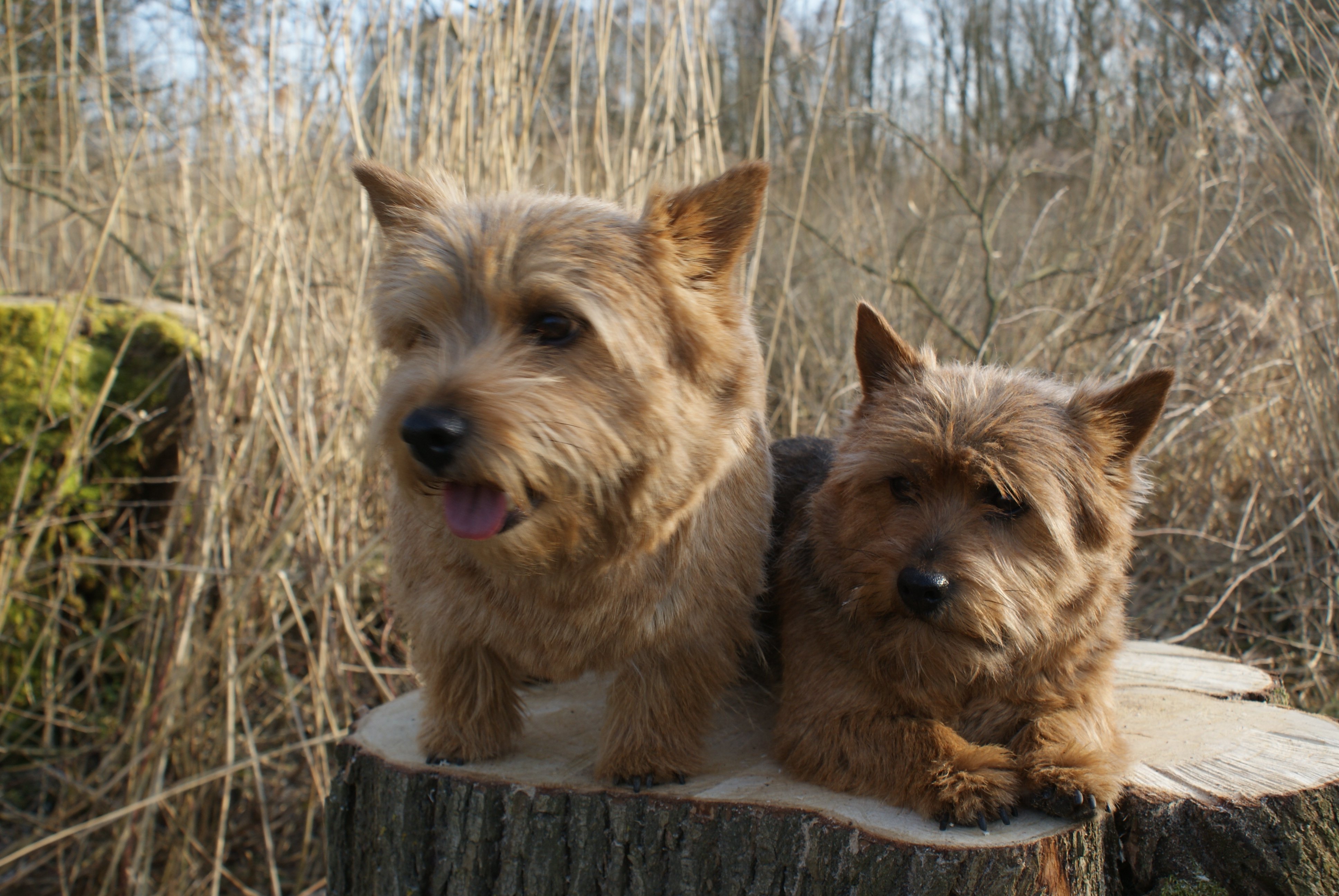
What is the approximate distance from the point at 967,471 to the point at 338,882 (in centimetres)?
194

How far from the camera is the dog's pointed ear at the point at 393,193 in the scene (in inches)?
82.5

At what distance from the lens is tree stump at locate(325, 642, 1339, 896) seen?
5.91 ft

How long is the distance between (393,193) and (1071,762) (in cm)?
192

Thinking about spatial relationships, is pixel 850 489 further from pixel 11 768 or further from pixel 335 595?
pixel 11 768

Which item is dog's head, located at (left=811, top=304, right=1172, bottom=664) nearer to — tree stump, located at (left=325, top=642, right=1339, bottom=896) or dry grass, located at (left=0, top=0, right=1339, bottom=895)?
tree stump, located at (left=325, top=642, right=1339, bottom=896)

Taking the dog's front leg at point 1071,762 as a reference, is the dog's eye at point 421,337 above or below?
above

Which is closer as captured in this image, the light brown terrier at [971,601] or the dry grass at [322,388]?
the light brown terrier at [971,601]

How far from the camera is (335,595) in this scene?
358 centimetres

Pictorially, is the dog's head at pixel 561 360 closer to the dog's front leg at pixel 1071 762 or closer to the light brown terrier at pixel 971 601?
the light brown terrier at pixel 971 601

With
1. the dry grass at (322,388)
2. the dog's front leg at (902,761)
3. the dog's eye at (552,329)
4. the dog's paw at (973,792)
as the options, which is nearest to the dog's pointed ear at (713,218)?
the dog's eye at (552,329)

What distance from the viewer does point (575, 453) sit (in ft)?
5.57

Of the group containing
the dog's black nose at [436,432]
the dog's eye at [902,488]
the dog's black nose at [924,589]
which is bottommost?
the dog's black nose at [924,589]

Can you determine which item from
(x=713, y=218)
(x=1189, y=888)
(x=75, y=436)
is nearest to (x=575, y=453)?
(x=713, y=218)

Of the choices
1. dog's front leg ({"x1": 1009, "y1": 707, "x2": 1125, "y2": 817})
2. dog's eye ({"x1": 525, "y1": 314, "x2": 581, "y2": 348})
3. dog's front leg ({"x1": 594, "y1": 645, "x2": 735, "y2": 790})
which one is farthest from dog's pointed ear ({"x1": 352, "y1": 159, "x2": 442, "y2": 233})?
dog's front leg ({"x1": 1009, "y1": 707, "x2": 1125, "y2": 817})
